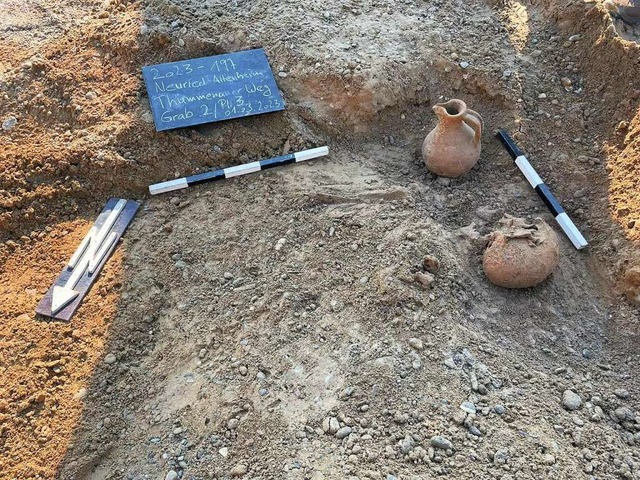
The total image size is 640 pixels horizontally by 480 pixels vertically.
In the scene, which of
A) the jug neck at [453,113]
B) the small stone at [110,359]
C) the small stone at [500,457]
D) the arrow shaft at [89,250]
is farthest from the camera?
the jug neck at [453,113]

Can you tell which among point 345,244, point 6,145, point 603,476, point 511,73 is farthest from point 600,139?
point 6,145

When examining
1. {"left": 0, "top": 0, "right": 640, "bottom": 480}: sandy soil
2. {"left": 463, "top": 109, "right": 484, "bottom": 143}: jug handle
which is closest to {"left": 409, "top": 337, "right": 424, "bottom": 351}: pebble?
{"left": 0, "top": 0, "right": 640, "bottom": 480}: sandy soil

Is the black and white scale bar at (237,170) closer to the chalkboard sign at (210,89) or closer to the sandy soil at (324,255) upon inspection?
the sandy soil at (324,255)

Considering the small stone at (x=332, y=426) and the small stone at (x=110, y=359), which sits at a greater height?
the small stone at (x=110, y=359)

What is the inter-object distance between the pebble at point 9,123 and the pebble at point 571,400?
3.42m

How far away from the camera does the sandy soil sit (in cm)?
233

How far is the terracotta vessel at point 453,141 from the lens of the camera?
10.6 feet

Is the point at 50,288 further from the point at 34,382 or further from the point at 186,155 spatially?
the point at 186,155

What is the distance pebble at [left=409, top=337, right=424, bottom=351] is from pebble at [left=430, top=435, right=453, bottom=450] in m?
0.43

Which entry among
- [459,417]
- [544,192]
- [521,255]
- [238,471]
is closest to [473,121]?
[544,192]


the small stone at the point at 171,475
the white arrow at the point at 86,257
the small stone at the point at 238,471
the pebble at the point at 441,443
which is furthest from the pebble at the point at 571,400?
the white arrow at the point at 86,257

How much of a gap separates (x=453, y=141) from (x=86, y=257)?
7.23 feet

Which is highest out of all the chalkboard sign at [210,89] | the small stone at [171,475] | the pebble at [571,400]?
the chalkboard sign at [210,89]

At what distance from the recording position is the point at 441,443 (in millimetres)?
2195
